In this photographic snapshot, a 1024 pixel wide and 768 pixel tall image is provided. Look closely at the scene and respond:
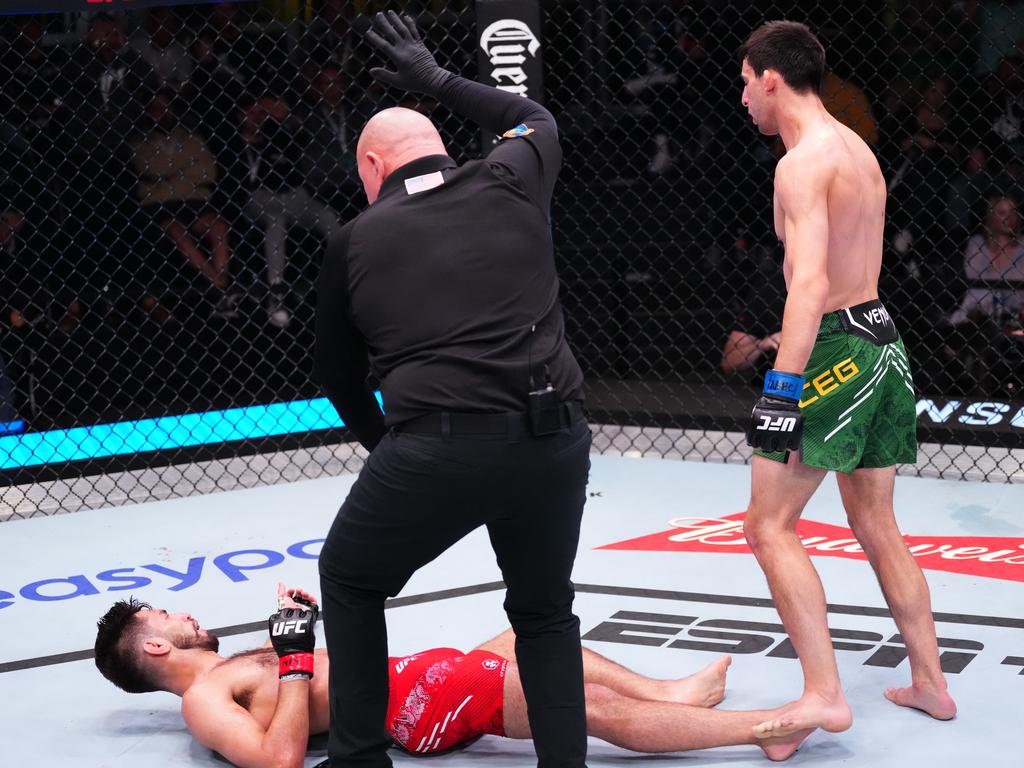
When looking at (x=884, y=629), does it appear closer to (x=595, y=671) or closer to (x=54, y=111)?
(x=595, y=671)

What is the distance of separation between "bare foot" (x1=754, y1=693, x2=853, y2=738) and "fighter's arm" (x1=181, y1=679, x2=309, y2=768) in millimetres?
806

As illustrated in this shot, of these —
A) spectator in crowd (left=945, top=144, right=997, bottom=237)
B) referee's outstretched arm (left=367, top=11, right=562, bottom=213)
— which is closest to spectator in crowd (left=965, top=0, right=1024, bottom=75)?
spectator in crowd (left=945, top=144, right=997, bottom=237)

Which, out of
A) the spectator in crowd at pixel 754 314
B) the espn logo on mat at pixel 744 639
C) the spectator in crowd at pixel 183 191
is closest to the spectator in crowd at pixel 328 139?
the spectator in crowd at pixel 183 191

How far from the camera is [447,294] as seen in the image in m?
1.93

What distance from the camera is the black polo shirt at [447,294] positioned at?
1.92m

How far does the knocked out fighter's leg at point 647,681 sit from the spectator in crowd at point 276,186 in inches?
108

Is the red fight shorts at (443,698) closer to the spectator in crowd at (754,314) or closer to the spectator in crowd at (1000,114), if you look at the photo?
the spectator in crowd at (754,314)

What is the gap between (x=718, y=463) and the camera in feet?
14.9

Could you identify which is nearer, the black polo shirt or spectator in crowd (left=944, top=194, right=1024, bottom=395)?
the black polo shirt

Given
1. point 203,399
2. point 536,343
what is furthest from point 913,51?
point 536,343

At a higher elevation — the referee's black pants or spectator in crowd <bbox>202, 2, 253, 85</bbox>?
spectator in crowd <bbox>202, 2, 253, 85</bbox>

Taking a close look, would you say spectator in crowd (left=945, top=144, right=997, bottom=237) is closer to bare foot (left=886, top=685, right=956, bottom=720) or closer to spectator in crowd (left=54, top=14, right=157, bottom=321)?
bare foot (left=886, top=685, right=956, bottom=720)

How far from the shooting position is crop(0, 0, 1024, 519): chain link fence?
4652 mm

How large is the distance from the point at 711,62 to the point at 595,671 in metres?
3.19
